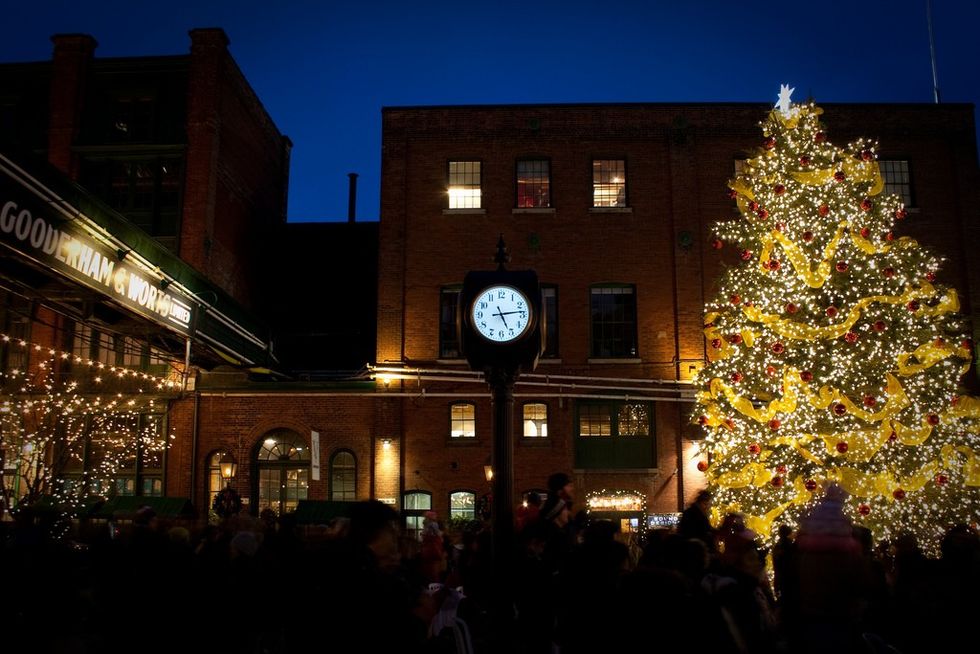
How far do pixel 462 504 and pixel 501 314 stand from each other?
16234 mm

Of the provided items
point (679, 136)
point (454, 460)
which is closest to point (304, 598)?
point (454, 460)

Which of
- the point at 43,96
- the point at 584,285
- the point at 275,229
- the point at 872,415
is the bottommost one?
the point at 872,415

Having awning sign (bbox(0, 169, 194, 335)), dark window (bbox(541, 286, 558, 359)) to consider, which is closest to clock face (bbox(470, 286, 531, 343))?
awning sign (bbox(0, 169, 194, 335))

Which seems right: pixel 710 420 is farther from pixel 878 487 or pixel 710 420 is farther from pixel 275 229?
pixel 275 229

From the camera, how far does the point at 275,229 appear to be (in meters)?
29.4

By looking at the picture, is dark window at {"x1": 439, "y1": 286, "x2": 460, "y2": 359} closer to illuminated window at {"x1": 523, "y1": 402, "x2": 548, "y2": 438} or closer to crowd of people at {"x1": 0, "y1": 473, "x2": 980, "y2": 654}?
illuminated window at {"x1": 523, "y1": 402, "x2": 548, "y2": 438}

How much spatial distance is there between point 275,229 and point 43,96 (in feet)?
26.5

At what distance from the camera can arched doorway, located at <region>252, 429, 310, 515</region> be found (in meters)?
23.0

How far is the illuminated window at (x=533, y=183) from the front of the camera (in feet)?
79.3

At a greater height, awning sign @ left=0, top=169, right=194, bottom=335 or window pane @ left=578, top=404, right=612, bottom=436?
awning sign @ left=0, top=169, right=194, bottom=335

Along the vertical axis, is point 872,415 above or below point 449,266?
below

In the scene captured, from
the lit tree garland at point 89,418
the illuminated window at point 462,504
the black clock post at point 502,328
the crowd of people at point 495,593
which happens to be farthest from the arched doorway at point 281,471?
the black clock post at point 502,328

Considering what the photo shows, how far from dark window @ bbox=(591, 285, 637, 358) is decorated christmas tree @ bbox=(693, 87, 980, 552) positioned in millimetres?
7277

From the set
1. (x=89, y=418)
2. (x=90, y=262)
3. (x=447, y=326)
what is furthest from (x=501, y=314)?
(x=89, y=418)
